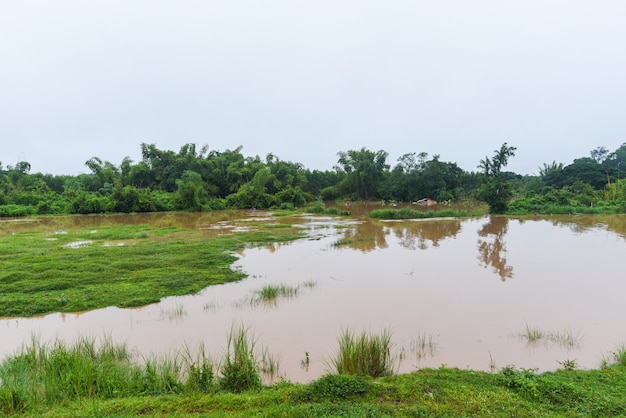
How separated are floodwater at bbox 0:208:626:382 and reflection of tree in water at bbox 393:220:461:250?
88.7 inches

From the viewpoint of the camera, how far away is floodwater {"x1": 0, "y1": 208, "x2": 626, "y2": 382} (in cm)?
494

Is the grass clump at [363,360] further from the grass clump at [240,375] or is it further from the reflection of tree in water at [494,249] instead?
the reflection of tree in water at [494,249]

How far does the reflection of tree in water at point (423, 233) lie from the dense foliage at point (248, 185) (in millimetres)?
11919

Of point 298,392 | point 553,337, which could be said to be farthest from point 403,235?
point 298,392

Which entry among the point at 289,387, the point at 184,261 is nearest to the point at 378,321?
the point at 289,387

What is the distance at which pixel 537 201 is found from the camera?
96.7 feet

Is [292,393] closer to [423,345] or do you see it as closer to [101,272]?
[423,345]

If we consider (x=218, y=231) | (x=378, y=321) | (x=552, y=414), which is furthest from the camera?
(x=218, y=231)

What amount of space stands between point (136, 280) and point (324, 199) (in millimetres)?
39532

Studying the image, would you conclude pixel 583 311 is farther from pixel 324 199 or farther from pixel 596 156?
pixel 596 156

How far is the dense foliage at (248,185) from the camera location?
30922mm

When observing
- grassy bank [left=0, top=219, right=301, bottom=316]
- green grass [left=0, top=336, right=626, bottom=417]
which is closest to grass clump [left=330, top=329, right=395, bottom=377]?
green grass [left=0, top=336, right=626, bottom=417]

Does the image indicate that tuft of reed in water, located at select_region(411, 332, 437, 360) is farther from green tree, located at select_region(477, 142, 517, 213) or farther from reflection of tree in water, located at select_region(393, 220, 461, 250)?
green tree, located at select_region(477, 142, 517, 213)

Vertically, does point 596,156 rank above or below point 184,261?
above
